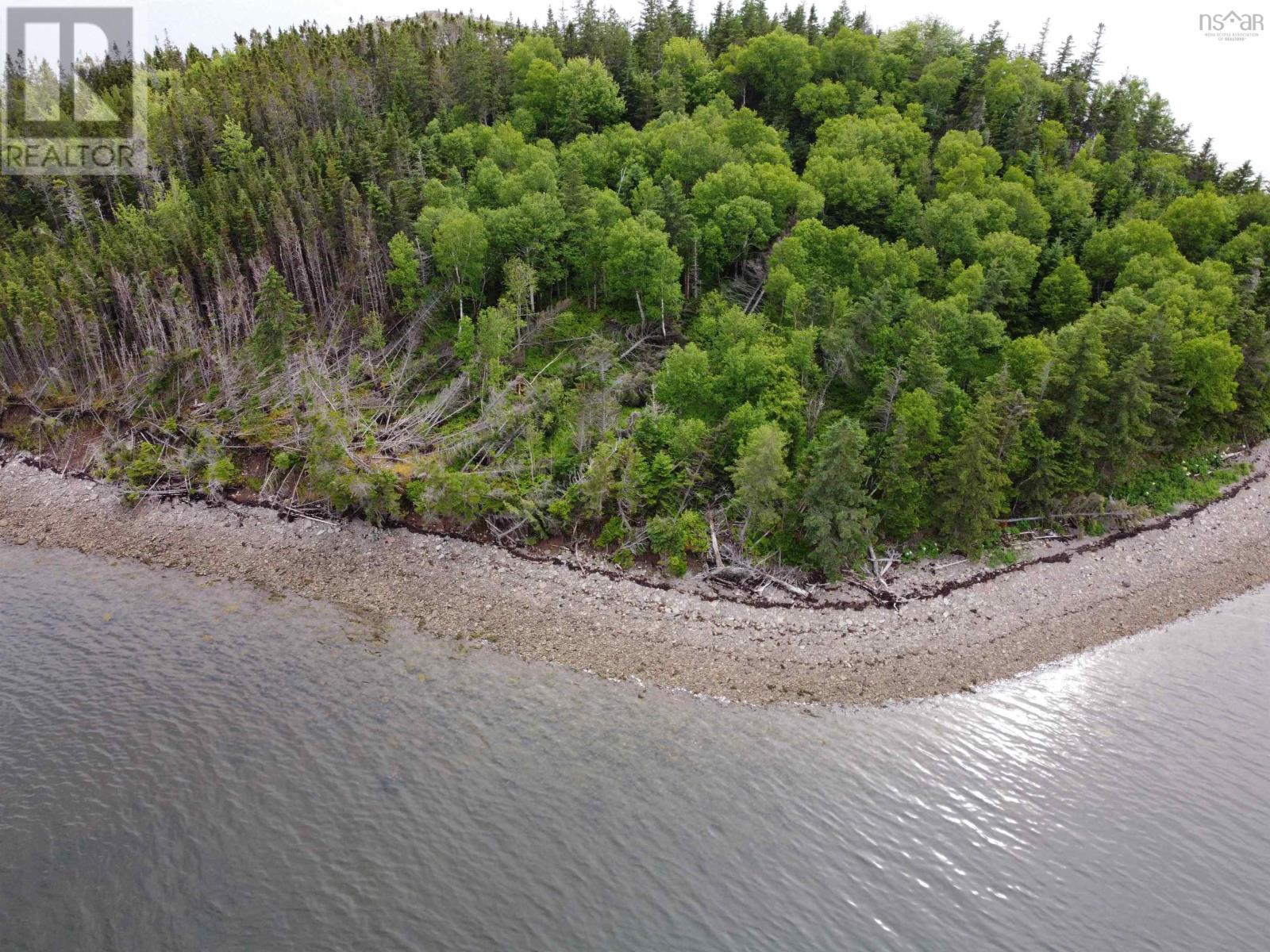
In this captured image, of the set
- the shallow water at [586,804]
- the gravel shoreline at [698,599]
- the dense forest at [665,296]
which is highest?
the dense forest at [665,296]

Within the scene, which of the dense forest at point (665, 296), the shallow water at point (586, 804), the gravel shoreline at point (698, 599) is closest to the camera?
the shallow water at point (586, 804)

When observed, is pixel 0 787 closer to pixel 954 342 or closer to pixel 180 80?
pixel 954 342

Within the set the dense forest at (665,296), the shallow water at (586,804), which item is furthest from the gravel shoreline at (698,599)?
the dense forest at (665,296)

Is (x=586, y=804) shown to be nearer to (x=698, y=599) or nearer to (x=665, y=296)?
(x=698, y=599)

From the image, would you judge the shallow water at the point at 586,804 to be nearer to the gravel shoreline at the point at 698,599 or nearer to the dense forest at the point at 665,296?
the gravel shoreline at the point at 698,599

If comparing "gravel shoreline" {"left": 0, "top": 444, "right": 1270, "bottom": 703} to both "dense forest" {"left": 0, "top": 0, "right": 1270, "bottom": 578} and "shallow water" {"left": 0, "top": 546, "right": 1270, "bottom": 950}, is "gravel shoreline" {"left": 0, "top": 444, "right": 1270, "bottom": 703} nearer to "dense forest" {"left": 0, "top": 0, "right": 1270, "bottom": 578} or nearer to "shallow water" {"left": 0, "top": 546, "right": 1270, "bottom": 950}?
"shallow water" {"left": 0, "top": 546, "right": 1270, "bottom": 950}

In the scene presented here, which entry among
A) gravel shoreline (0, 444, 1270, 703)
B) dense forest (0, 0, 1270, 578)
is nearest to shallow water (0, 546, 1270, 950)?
gravel shoreline (0, 444, 1270, 703)

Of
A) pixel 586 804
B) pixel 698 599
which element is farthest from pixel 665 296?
pixel 586 804
